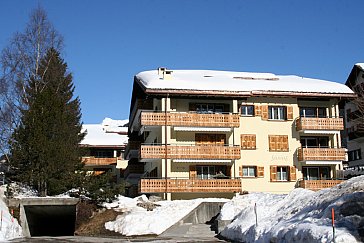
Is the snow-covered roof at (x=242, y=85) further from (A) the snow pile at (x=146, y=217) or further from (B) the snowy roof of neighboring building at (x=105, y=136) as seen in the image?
(B) the snowy roof of neighboring building at (x=105, y=136)

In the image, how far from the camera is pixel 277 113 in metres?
39.9

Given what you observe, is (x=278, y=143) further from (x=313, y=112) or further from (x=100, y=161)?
(x=100, y=161)

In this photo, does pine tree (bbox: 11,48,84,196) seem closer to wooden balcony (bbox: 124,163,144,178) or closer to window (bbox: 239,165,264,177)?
wooden balcony (bbox: 124,163,144,178)

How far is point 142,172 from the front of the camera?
45250mm

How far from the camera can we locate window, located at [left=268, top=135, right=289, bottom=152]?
1537 inches

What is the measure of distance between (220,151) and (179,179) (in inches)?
156

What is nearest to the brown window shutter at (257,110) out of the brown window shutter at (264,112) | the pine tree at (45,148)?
the brown window shutter at (264,112)

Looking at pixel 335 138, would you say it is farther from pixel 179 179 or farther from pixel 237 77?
pixel 179 179

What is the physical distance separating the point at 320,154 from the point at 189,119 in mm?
11131

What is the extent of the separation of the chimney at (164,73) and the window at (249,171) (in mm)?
9623

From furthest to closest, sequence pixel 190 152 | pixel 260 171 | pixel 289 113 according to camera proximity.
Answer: pixel 289 113, pixel 260 171, pixel 190 152

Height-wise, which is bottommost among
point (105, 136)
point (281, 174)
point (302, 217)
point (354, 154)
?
point (302, 217)

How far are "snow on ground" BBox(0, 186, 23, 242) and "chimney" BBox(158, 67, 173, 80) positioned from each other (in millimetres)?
16196

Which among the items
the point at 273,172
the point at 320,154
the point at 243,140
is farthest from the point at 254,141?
the point at 320,154
